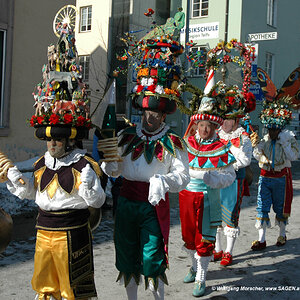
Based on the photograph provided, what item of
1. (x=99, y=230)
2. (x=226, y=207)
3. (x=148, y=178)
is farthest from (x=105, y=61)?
(x=148, y=178)

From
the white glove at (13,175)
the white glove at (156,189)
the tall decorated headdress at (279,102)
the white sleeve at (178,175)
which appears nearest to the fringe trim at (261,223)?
the tall decorated headdress at (279,102)

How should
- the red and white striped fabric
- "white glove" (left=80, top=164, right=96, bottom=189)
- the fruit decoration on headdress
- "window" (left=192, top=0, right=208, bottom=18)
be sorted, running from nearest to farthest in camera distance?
"white glove" (left=80, top=164, right=96, bottom=189) → the red and white striped fabric → the fruit decoration on headdress → "window" (left=192, top=0, right=208, bottom=18)

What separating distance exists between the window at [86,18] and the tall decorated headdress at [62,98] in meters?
18.1

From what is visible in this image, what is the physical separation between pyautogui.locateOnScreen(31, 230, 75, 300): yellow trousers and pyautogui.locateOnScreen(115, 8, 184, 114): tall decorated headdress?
4.81 ft

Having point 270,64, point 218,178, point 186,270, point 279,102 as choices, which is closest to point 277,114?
point 279,102

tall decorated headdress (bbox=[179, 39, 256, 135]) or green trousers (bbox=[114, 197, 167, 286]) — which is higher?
tall decorated headdress (bbox=[179, 39, 256, 135])

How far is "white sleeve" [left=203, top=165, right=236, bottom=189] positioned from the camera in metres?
4.33

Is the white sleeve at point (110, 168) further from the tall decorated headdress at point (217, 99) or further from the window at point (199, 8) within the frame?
the window at point (199, 8)

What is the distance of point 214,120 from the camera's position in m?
4.65

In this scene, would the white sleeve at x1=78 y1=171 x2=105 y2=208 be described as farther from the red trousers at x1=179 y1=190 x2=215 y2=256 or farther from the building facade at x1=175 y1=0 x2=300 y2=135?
the building facade at x1=175 y1=0 x2=300 y2=135

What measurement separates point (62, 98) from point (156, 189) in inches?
43.7

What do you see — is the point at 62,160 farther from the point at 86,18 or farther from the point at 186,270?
the point at 86,18

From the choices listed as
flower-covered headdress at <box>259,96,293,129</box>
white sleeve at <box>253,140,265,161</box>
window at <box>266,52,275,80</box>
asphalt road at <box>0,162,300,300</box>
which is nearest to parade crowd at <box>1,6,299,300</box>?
asphalt road at <box>0,162,300,300</box>

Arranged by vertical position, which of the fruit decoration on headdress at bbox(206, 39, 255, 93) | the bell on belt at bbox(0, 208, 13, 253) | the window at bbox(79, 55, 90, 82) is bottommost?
the bell on belt at bbox(0, 208, 13, 253)
